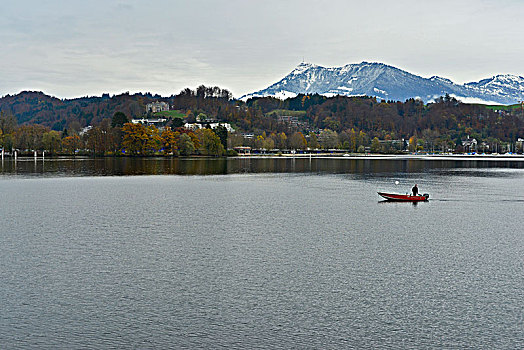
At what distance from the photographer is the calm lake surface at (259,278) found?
1565 cm

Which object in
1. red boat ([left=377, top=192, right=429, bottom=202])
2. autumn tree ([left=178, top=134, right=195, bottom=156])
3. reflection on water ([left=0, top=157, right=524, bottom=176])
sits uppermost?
autumn tree ([left=178, top=134, right=195, bottom=156])

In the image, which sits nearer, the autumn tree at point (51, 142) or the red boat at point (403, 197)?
the red boat at point (403, 197)

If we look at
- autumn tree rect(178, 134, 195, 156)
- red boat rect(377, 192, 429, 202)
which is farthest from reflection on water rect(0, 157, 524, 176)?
autumn tree rect(178, 134, 195, 156)

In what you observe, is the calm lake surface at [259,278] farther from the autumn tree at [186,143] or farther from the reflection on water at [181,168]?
the autumn tree at [186,143]

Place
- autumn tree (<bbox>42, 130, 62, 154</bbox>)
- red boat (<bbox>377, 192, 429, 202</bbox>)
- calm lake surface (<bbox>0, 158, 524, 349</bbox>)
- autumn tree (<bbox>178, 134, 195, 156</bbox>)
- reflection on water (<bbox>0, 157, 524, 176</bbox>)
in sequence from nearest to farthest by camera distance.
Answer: calm lake surface (<bbox>0, 158, 524, 349</bbox>), red boat (<bbox>377, 192, 429, 202</bbox>), reflection on water (<bbox>0, 157, 524, 176</bbox>), autumn tree (<bbox>42, 130, 62, 154</bbox>), autumn tree (<bbox>178, 134, 195, 156</bbox>)

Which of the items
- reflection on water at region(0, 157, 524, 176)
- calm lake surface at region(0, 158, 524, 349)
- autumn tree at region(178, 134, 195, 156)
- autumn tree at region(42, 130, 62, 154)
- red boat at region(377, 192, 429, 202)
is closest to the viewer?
calm lake surface at region(0, 158, 524, 349)

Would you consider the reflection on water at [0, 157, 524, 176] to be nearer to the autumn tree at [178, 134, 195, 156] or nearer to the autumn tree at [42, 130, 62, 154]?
the autumn tree at [178, 134, 195, 156]

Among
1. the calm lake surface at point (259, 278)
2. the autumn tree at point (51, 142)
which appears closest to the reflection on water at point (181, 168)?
the autumn tree at point (51, 142)

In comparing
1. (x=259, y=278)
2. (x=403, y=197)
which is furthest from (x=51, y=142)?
(x=259, y=278)

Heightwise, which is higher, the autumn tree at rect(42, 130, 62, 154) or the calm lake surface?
the autumn tree at rect(42, 130, 62, 154)

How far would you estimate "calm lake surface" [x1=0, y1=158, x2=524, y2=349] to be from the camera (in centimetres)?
1565

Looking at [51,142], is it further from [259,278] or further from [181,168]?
[259,278]

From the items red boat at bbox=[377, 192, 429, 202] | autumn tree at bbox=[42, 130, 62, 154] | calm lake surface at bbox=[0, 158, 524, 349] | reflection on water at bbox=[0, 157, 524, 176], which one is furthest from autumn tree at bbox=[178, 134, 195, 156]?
calm lake surface at bbox=[0, 158, 524, 349]

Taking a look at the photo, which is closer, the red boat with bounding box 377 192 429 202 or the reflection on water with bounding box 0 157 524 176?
the red boat with bounding box 377 192 429 202
